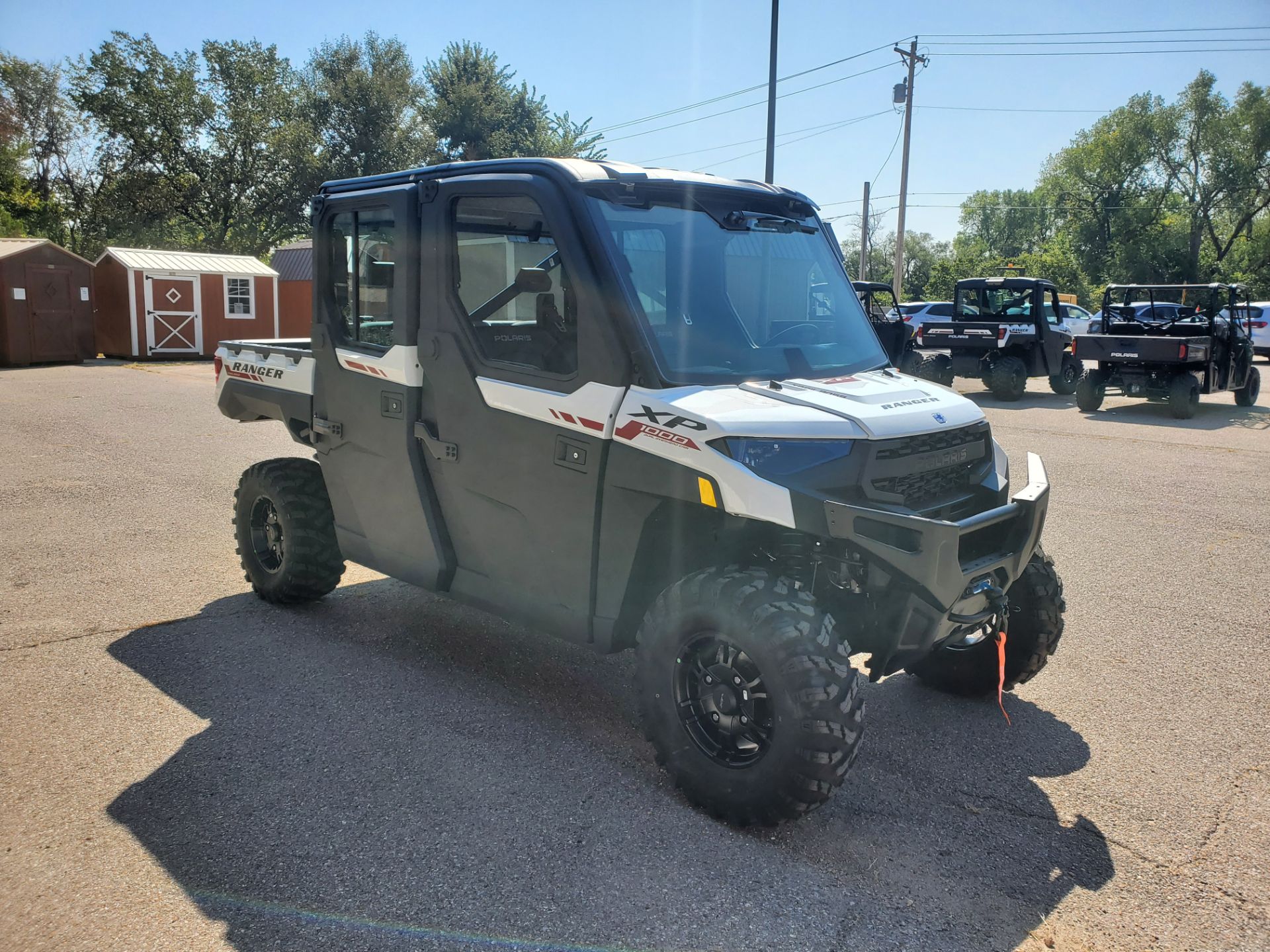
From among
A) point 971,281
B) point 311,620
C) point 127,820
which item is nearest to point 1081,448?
point 971,281

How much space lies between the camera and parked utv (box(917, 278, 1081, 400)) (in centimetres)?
1766

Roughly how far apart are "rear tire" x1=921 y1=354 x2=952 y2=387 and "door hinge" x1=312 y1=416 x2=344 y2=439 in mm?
12836

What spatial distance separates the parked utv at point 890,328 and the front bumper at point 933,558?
1.51 m

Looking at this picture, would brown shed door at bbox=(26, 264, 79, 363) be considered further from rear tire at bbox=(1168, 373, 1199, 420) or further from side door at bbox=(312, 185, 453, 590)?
rear tire at bbox=(1168, 373, 1199, 420)

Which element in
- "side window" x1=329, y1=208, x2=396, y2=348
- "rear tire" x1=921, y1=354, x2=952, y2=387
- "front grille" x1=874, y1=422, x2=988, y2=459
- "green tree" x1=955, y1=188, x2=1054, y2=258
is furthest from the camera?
"green tree" x1=955, y1=188, x2=1054, y2=258

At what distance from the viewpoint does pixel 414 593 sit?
5980 mm

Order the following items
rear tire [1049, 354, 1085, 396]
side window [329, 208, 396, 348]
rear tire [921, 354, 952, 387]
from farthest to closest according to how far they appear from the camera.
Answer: rear tire [1049, 354, 1085, 396] → rear tire [921, 354, 952, 387] → side window [329, 208, 396, 348]

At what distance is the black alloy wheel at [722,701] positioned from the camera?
10.9 ft

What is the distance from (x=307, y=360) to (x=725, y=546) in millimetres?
2683

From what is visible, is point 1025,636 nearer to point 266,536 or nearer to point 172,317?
A: point 266,536

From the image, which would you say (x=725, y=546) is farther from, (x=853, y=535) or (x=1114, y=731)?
(x=1114, y=731)

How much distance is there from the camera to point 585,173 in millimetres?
3770

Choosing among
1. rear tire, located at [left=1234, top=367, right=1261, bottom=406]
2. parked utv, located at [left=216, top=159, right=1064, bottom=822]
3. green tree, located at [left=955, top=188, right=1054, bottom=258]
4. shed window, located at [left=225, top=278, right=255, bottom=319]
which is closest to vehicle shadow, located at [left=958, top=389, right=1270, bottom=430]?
rear tire, located at [left=1234, top=367, right=1261, bottom=406]

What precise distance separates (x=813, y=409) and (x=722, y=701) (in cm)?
107
